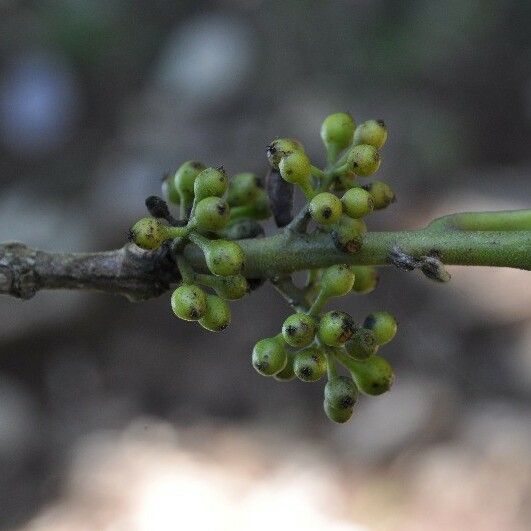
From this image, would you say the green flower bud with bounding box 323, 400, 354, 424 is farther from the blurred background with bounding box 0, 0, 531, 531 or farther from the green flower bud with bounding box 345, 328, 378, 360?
the blurred background with bounding box 0, 0, 531, 531

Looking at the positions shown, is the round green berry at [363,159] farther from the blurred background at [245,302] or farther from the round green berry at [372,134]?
the blurred background at [245,302]

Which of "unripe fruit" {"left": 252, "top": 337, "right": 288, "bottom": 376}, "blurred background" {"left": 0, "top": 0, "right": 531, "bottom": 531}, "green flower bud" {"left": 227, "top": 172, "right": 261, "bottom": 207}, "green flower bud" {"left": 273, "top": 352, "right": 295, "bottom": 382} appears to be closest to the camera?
"unripe fruit" {"left": 252, "top": 337, "right": 288, "bottom": 376}

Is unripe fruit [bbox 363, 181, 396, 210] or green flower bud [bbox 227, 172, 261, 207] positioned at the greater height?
unripe fruit [bbox 363, 181, 396, 210]

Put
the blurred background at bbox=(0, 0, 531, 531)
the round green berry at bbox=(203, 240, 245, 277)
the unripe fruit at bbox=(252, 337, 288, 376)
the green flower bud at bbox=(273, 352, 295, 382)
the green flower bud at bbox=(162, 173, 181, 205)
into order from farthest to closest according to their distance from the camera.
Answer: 1. the blurred background at bbox=(0, 0, 531, 531)
2. the green flower bud at bbox=(162, 173, 181, 205)
3. the green flower bud at bbox=(273, 352, 295, 382)
4. the unripe fruit at bbox=(252, 337, 288, 376)
5. the round green berry at bbox=(203, 240, 245, 277)

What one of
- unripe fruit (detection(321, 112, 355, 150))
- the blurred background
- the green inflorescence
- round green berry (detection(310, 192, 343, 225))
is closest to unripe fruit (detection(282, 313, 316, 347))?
the green inflorescence

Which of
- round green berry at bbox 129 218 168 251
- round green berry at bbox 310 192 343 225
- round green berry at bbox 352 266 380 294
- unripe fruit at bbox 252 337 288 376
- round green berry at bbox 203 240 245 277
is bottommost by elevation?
unripe fruit at bbox 252 337 288 376

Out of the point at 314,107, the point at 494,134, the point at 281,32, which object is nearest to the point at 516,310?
the point at 494,134

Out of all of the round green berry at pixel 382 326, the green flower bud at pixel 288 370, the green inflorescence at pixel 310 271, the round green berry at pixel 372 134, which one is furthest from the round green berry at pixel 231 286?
the round green berry at pixel 372 134

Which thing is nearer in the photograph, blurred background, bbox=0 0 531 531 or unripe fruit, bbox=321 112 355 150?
unripe fruit, bbox=321 112 355 150
